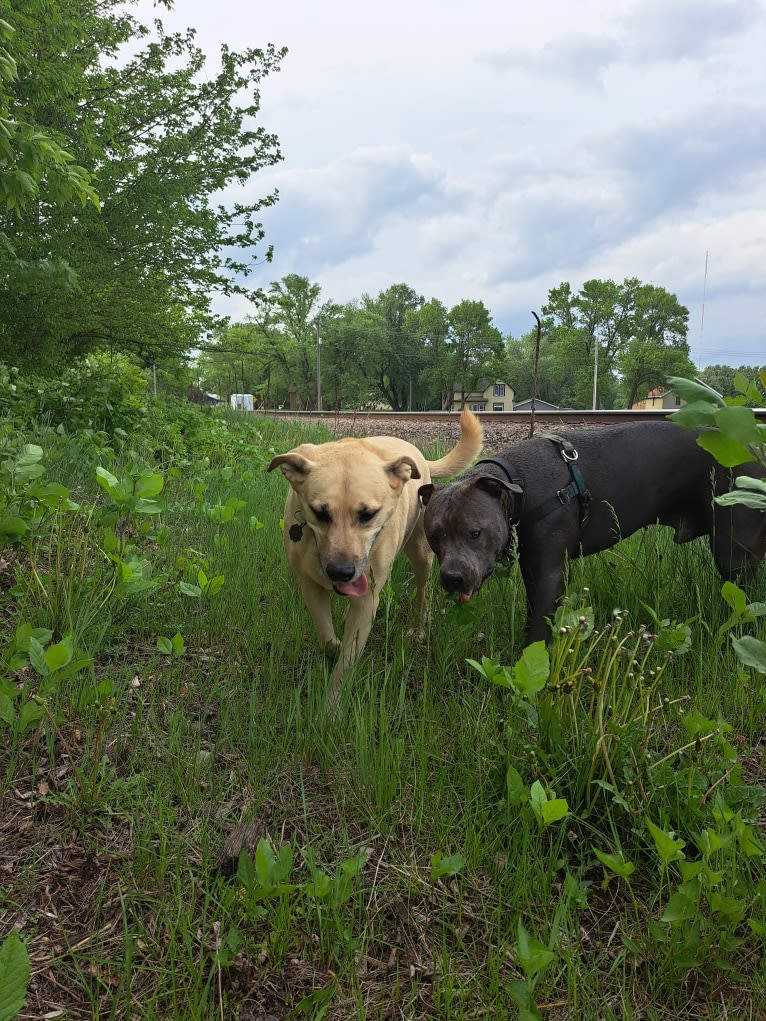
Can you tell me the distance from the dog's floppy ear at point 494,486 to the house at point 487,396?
63680mm

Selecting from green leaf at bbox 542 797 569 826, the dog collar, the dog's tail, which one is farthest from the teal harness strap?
green leaf at bbox 542 797 569 826

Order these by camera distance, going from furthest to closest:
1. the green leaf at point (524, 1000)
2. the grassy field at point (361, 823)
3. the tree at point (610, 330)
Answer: the tree at point (610, 330) → the grassy field at point (361, 823) → the green leaf at point (524, 1000)

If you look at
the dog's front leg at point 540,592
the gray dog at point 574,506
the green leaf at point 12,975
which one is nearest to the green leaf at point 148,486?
the gray dog at point 574,506

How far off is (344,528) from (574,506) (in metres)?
1.28

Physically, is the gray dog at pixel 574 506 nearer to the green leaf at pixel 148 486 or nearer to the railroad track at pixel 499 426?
the green leaf at pixel 148 486

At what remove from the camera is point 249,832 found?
1.87m

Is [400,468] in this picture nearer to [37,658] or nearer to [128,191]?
[37,658]

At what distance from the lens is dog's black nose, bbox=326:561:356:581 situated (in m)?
2.80

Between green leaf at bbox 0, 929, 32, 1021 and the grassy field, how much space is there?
1.45 feet

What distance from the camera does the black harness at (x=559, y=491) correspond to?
326 cm

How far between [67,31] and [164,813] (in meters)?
6.68

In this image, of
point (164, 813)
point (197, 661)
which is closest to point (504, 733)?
point (164, 813)

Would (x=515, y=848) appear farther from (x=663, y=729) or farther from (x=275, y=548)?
(x=275, y=548)

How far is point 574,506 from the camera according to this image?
11.1 feet
